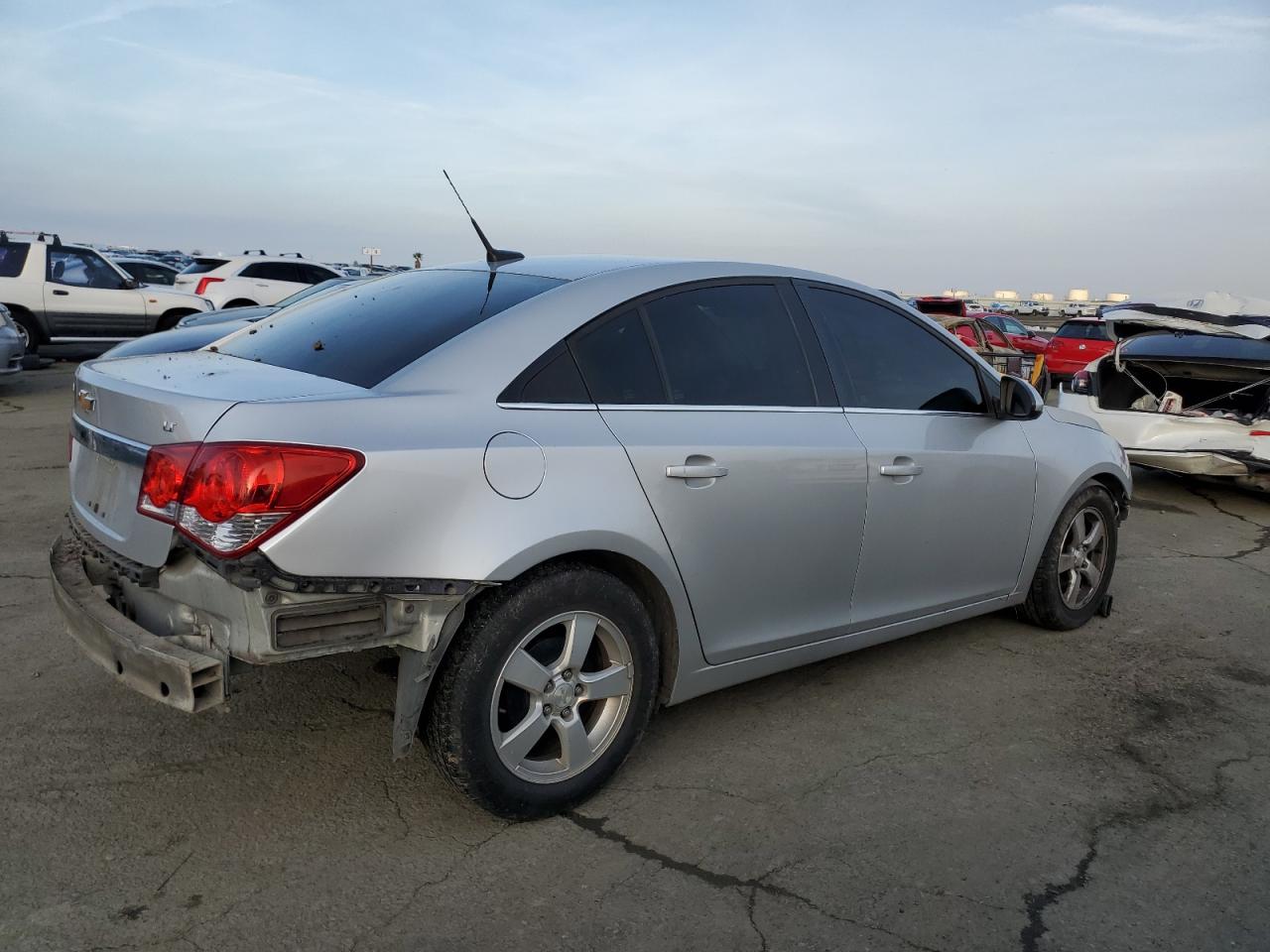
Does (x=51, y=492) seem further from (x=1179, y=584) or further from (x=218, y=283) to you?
(x=218, y=283)

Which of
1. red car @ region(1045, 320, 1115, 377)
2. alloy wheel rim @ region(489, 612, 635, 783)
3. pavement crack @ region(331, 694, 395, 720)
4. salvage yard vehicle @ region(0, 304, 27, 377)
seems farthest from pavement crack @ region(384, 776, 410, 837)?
red car @ region(1045, 320, 1115, 377)

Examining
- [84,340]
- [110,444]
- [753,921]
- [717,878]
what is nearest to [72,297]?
[84,340]

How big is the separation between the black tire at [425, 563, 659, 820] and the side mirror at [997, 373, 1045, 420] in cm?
206

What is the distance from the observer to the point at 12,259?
14.5 meters

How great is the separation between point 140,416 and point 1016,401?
331 centimetres

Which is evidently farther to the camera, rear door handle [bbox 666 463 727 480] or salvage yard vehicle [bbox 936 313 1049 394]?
salvage yard vehicle [bbox 936 313 1049 394]

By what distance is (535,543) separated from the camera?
281 cm

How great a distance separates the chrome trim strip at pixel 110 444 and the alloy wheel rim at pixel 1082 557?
3.88m

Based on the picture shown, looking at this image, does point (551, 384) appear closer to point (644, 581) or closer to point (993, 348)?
point (644, 581)

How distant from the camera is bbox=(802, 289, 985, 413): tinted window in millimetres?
3904

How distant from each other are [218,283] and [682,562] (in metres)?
17.3

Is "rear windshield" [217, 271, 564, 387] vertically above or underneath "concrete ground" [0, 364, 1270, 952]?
above

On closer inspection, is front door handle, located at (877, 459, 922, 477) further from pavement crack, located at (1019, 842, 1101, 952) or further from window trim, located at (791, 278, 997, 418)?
pavement crack, located at (1019, 842, 1101, 952)

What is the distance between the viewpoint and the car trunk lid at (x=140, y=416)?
8.75ft
